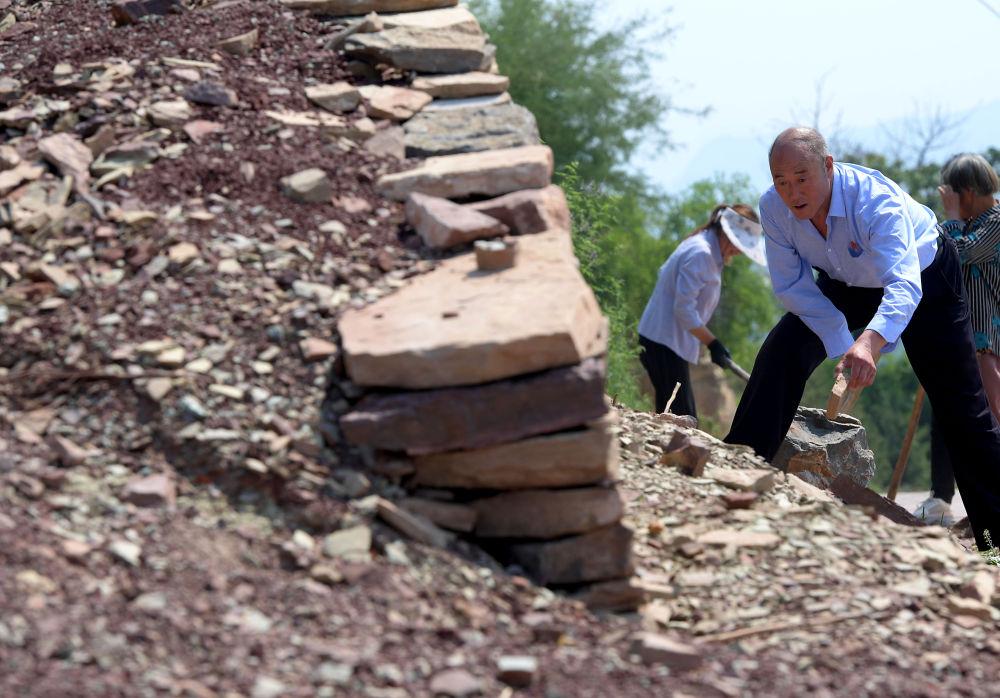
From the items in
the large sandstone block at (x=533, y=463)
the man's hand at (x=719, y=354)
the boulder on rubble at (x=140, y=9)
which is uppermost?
the boulder on rubble at (x=140, y=9)

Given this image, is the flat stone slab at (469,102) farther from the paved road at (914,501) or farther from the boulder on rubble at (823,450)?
the paved road at (914,501)

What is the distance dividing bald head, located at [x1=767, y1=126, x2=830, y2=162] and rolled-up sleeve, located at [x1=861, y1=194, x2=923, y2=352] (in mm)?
299

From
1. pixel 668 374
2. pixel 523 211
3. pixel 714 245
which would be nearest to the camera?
pixel 523 211

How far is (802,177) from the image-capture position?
4828 mm

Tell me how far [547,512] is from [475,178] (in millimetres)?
1299

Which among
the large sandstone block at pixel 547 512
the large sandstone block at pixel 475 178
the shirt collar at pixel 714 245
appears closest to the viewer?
the large sandstone block at pixel 547 512

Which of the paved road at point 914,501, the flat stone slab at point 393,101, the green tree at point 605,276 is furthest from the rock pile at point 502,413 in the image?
the paved road at point 914,501

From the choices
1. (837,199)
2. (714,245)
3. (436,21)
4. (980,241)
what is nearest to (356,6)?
(436,21)

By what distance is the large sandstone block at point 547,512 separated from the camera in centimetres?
321

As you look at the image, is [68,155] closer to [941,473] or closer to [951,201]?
[951,201]

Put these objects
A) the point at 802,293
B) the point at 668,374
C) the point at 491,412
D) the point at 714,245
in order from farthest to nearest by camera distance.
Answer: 1. the point at 668,374
2. the point at 714,245
3. the point at 802,293
4. the point at 491,412

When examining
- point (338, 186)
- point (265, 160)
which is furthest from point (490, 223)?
point (265, 160)

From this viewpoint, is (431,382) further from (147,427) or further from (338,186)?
(338,186)

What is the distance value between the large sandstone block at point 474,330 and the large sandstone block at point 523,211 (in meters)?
0.35
